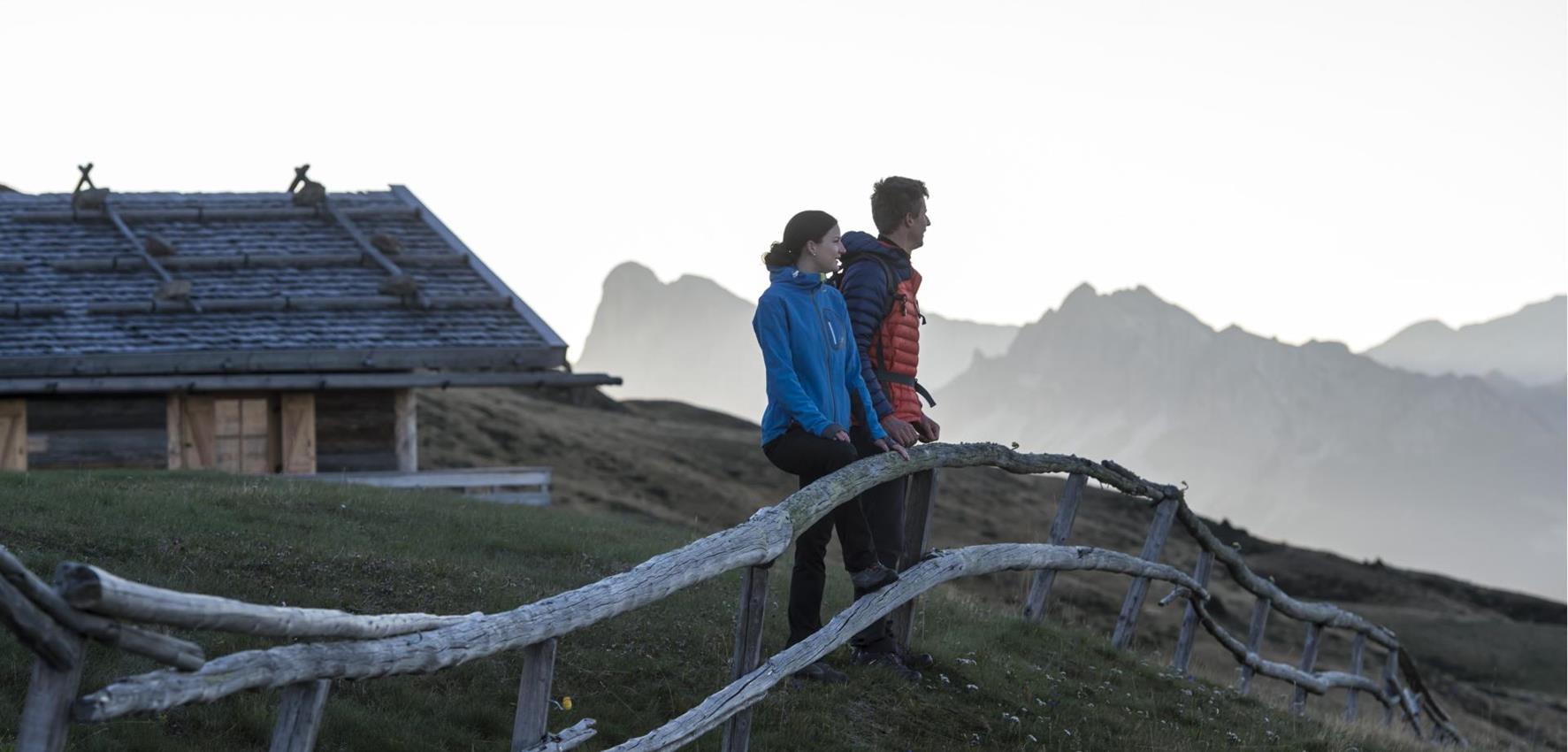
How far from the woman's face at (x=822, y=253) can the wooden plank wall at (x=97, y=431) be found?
15138 millimetres

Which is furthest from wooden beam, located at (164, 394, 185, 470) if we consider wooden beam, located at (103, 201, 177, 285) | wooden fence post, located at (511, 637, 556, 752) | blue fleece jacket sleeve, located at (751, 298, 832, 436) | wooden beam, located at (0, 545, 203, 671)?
wooden beam, located at (0, 545, 203, 671)

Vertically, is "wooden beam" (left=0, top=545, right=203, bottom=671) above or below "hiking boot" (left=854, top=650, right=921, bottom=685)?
above

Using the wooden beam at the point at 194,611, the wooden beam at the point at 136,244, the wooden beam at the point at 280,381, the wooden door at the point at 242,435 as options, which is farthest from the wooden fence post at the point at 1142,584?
the wooden beam at the point at 136,244

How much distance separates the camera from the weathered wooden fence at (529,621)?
2928mm

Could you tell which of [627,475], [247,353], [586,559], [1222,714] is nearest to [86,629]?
[1222,714]

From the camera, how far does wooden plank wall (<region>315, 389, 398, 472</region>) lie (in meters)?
19.8

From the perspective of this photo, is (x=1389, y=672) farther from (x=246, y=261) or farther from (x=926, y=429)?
(x=246, y=261)

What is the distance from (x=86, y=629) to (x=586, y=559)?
23.6ft

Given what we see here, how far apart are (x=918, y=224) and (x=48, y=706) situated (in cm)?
461

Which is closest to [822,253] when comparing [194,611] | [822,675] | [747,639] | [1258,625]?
[747,639]

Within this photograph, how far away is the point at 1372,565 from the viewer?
127 feet

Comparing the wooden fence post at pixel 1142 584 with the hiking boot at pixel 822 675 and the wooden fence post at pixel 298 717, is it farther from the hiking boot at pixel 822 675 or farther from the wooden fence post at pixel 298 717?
the wooden fence post at pixel 298 717

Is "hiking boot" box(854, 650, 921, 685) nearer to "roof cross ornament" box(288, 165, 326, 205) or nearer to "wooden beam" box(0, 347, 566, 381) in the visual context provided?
"wooden beam" box(0, 347, 566, 381)

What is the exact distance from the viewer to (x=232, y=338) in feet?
64.3
